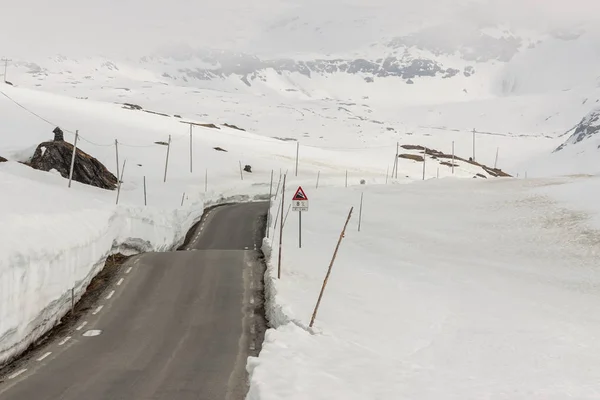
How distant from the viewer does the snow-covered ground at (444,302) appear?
1192 cm

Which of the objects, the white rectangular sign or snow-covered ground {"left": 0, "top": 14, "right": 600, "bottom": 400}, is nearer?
snow-covered ground {"left": 0, "top": 14, "right": 600, "bottom": 400}

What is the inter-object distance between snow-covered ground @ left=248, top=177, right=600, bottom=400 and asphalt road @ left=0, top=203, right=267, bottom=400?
1.34 m

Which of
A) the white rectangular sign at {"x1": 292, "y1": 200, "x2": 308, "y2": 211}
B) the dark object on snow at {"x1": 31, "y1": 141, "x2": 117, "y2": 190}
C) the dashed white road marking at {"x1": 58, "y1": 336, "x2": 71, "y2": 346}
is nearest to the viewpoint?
the dashed white road marking at {"x1": 58, "y1": 336, "x2": 71, "y2": 346}

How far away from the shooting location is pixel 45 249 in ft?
52.4

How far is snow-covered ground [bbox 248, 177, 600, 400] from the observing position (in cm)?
1192

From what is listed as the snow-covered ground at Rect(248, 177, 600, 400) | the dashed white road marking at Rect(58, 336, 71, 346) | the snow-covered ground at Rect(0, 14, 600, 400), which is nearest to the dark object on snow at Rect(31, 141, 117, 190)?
the snow-covered ground at Rect(0, 14, 600, 400)

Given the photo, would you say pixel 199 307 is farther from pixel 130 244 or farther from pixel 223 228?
pixel 223 228

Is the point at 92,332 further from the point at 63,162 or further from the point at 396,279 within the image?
the point at 63,162

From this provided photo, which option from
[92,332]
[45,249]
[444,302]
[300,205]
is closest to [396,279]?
[444,302]

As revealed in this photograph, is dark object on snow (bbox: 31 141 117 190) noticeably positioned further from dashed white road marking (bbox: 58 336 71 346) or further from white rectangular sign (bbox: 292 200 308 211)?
dashed white road marking (bbox: 58 336 71 346)

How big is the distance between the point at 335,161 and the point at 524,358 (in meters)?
105

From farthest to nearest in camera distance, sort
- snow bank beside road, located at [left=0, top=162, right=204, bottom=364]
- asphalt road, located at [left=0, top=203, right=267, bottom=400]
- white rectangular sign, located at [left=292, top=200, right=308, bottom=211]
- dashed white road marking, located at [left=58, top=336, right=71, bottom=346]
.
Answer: white rectangular sign, located at [left=292, top=200, right=308, bottom=211] → dashed white road marking, located at [left=58, top=336, right=71, bottom=346] → snow bank beside road, located at [left=0, top=162, right=204, bottom=364] → asphalt road, located at [left=0, top=203, right=267, bottom=400]

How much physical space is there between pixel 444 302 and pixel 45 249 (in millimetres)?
15464

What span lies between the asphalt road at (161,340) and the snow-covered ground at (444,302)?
134cm
